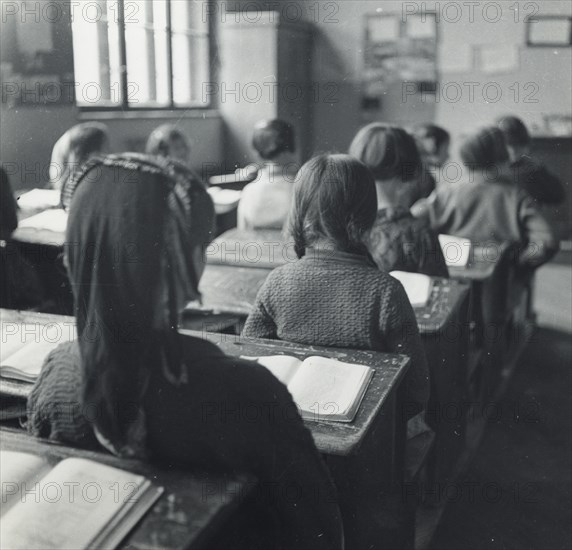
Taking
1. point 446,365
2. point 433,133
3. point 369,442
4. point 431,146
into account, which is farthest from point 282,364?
point 431,146

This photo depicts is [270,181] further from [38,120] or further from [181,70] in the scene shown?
[38,120]

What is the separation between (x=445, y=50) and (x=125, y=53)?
0.69 metres

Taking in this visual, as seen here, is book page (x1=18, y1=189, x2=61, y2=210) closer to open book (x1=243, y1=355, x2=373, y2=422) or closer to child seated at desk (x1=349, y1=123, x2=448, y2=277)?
open book (x1=243, y1=355, x2=373, y2=422)

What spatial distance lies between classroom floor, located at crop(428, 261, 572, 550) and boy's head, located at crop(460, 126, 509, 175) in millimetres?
415

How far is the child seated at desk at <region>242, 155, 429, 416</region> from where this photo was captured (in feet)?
4.07

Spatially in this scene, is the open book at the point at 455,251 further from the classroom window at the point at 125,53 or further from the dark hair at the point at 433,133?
the classroom window at the point at 125,53

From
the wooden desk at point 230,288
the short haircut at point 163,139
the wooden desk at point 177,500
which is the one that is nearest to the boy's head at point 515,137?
the wooden desk at point 230,288

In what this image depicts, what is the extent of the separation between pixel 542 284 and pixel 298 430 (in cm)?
265

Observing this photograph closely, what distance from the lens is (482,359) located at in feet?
7.54

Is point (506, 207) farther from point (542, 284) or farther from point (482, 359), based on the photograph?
point (542, 284)

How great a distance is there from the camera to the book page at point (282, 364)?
112cm

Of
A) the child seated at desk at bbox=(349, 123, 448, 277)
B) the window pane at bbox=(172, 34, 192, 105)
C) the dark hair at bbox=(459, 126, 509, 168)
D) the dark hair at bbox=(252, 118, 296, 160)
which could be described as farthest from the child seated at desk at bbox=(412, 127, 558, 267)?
the window pane at bbox=(172, 34, 192, 105)

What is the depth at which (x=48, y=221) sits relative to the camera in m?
1.03

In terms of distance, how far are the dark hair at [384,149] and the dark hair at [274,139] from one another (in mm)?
138
